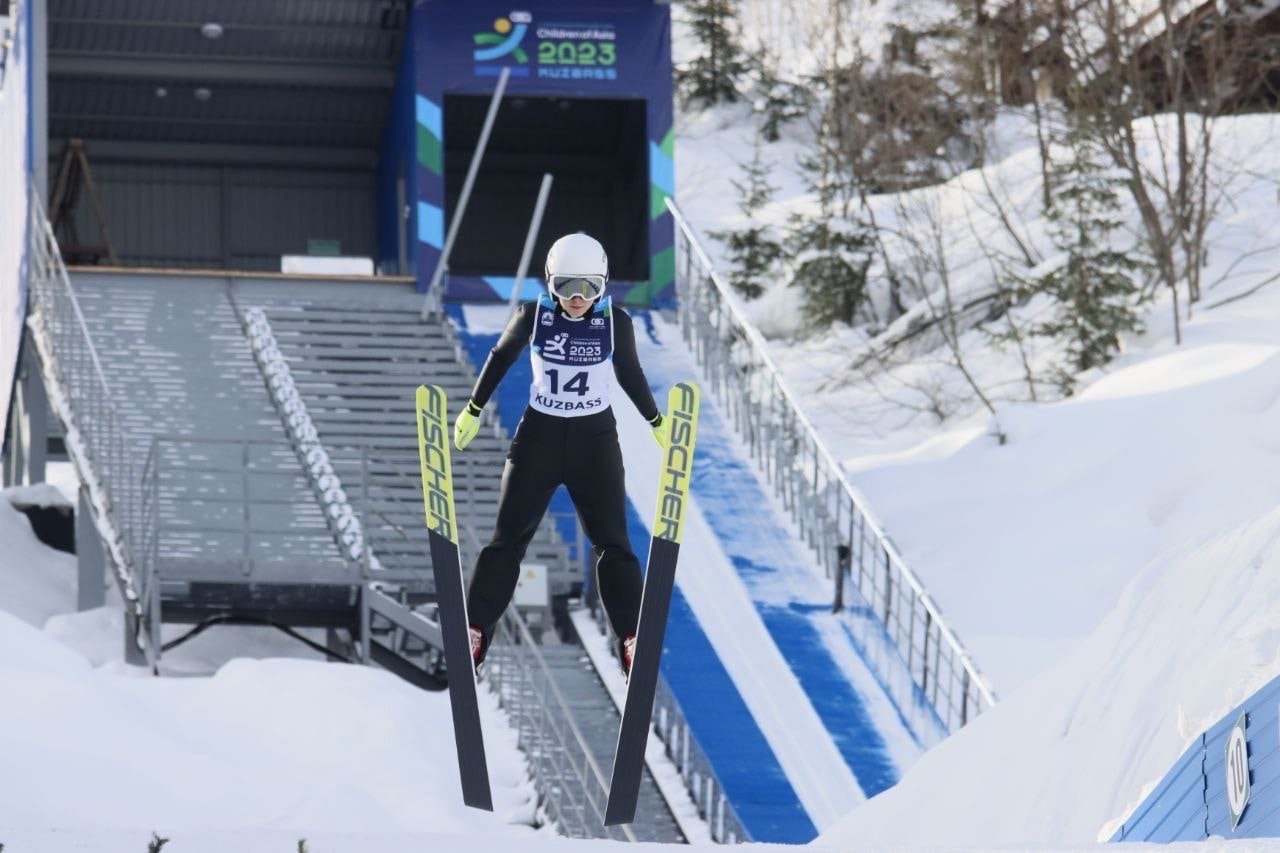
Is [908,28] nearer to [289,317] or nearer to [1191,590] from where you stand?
[289,317]

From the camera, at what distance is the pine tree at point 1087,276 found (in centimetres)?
2311

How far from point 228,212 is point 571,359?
790 inches

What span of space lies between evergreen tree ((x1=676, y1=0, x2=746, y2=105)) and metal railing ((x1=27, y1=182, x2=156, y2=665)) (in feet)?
59.3

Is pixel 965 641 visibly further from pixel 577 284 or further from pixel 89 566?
pixel 577 284

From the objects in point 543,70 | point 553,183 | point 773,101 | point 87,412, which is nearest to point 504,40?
point 543,70

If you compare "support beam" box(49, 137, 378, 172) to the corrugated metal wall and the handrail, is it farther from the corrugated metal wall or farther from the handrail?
the handrail

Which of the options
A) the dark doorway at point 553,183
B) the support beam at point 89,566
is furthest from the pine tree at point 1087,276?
the support beam at point 89,566

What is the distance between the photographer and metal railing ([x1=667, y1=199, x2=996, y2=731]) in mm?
16312

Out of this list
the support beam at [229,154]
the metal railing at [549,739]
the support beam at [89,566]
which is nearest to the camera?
the metal railing at [549,739]

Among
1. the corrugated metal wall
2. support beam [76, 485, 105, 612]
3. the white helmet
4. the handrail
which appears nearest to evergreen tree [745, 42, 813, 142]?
the corrugated metal wall

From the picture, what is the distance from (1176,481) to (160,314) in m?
9.42

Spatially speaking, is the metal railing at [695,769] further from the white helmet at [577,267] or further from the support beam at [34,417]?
the support beam at [34,417]

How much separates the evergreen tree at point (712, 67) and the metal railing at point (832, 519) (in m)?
15.4

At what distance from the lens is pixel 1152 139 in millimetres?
27141
